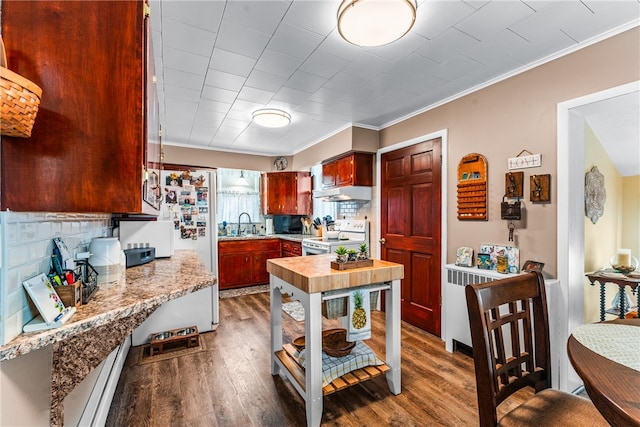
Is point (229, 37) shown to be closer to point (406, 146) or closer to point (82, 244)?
point (82, 244)

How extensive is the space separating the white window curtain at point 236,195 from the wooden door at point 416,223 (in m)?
2.92

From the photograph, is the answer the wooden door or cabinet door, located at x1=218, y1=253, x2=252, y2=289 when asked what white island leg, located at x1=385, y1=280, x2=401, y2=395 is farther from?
cabinet door, located at x1=218, y1=253, x2=252, y2=289

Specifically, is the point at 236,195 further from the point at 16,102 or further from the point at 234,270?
the point at 16,102

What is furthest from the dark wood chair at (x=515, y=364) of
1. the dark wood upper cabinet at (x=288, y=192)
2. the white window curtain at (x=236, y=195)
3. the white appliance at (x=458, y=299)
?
the white window curtain at (x=236, y=195)

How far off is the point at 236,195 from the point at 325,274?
4197mm

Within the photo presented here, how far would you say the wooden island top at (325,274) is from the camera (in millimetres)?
1739

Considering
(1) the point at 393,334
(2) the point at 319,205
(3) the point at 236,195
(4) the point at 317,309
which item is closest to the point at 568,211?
(1) the point at 393,334

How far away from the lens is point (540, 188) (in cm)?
219

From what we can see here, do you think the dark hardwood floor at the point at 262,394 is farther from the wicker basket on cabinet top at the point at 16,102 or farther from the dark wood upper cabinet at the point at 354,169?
the dark wood upper cabinet at the point at 354,169

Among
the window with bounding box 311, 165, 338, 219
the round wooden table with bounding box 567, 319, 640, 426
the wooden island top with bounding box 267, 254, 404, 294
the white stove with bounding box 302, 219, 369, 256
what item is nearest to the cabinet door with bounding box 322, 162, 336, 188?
the window with bounding box 311, 165, 338, 219

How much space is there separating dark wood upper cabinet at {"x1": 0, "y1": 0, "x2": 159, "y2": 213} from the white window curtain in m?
4.57

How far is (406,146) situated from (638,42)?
6.27 ft

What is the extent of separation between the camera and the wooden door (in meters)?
3.07

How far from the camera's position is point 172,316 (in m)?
3.01
